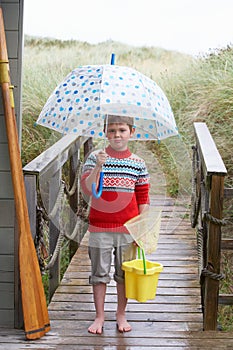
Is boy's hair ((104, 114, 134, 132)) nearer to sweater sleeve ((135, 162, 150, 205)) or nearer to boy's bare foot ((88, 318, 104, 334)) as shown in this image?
sweater sleeve ((135, 162, 150, 205))

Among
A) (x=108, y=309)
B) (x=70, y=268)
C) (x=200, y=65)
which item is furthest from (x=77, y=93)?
(x=200, y=65)

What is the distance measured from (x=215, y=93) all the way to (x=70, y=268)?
384cm

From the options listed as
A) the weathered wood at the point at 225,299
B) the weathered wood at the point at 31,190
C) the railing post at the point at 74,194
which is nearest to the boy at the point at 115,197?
the weathered wood at the point at 31,190

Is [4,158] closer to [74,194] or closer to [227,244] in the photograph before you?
[227,244]

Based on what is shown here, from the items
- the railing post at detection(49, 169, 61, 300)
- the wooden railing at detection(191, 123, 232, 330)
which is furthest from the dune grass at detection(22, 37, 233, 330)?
the wooden railing at detection(191, 123, 232, 330)

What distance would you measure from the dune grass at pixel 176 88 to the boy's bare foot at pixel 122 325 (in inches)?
81.6

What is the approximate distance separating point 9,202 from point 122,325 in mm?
815

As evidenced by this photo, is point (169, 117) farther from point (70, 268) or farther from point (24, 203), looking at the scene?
point (70, 268)

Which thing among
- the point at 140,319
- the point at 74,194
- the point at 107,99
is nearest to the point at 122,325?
the point at 140,319

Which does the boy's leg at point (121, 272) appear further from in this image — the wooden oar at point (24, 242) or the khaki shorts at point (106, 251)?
the wooden oar at point (24, 242)

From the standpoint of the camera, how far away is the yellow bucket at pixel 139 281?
309 cm

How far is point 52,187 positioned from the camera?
3.86m

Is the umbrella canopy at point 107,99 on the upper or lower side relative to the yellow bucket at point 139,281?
upper

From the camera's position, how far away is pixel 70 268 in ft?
14.2
